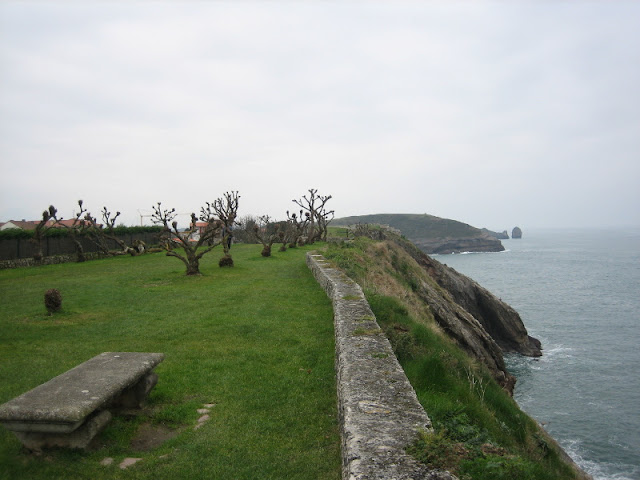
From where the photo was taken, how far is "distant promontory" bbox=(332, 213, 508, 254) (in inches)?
5600

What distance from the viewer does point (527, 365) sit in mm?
28625

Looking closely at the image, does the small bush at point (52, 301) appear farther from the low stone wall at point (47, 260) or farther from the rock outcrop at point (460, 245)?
the rock outcrop at point (460, 245)

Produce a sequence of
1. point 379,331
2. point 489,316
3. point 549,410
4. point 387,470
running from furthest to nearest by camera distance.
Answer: point 489,316 < point 549,410 < point 379,331 < point 387,470

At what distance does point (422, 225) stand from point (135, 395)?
500 feet

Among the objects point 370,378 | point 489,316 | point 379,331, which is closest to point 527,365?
point 489,316

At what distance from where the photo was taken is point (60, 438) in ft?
17.1

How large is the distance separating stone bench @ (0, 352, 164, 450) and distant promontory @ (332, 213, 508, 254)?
12896 cm

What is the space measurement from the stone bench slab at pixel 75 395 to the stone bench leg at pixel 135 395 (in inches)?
0.6

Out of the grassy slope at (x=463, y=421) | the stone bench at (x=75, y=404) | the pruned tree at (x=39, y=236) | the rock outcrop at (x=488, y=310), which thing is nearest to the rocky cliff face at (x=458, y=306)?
the rock outcrop at (x=488, y=310)

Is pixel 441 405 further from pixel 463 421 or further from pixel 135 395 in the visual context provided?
pixel 135 395

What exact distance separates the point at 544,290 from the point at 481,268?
30949 mm

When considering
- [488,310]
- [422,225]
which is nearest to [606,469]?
[488,310]

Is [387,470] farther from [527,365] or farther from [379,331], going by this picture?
[527,365]

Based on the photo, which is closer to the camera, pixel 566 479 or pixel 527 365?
pixel 566 479
